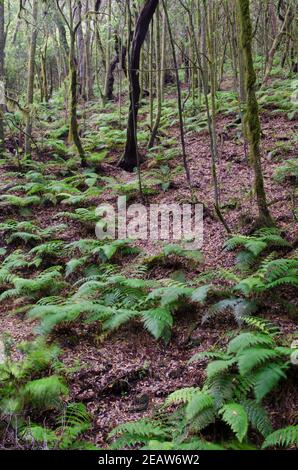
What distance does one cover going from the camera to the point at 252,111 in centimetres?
616

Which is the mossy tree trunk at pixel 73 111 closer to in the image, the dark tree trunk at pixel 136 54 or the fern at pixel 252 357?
the dark tree trunk at pixel 136 54

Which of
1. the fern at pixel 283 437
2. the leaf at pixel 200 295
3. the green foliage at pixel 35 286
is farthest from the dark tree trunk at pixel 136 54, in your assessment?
the fern at pixel 283 437

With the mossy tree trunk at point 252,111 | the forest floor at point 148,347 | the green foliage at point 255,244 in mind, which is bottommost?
the forest floor at point 148,347

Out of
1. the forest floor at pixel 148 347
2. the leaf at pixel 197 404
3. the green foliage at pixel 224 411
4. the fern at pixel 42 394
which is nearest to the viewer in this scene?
the green foliage at pixel 224 411

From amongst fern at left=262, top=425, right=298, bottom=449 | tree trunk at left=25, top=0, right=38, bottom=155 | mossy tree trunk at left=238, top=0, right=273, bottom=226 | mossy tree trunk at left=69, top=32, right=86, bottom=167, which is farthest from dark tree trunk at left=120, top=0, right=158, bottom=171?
fern at left=262, top=425, right=298, bottom=449

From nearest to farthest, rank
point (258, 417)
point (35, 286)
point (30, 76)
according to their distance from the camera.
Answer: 1. point (258, 417)
2. point (35, 286)
3. point (30, 76)

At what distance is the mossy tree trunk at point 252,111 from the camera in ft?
19.4

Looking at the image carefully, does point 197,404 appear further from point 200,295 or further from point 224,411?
point 200,295

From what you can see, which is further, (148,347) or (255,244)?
(255,244)

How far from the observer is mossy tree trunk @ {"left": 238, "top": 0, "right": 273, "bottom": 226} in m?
5.91

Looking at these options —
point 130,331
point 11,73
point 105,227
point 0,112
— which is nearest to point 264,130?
point 105,227

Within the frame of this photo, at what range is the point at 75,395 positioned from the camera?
168 inches

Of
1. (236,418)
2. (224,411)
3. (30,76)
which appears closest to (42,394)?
(224,411)

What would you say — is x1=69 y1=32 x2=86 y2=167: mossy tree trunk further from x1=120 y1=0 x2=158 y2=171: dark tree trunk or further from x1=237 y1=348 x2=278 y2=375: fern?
x1=237 y1=348 x2=278 y2=375: fern
